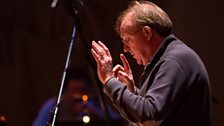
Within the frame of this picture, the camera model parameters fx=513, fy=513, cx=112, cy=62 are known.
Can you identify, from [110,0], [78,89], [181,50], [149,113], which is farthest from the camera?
[110,0]

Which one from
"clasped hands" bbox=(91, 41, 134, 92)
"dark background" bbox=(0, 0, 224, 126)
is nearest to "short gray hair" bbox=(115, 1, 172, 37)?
"clasped hands" bbox=(91, 41, 134, 92)

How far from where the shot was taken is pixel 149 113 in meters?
1.85

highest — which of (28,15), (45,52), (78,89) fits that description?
(28,15)

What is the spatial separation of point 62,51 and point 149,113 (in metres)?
2.82

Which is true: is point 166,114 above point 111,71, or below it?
below

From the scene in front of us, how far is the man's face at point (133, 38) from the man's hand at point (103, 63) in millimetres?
110

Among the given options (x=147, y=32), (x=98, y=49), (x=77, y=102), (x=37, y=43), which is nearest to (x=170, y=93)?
(x=147, y=32)

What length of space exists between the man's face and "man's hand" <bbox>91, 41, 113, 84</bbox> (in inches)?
4.3

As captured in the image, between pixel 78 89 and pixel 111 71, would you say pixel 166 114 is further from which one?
pixel 78 89

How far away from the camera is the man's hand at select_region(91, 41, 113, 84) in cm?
204

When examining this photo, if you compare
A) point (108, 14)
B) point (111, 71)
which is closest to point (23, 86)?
point (108, 14)

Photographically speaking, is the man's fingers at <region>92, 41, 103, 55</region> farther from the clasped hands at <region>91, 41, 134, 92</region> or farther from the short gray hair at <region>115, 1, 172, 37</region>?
the short gray hair at <region>115, 1, 172, 37</region>

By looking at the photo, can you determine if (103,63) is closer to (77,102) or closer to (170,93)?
(170,93)

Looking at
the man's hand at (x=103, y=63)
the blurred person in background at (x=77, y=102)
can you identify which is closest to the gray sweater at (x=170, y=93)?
the man's hand at (x=103, y=63)
